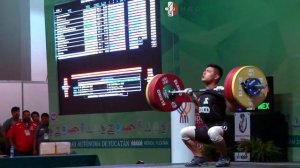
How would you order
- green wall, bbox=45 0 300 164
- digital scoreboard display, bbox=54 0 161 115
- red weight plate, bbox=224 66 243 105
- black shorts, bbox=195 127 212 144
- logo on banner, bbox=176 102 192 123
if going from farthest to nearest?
1. digital scoreboard display, bbox=54 0 161 115
2. logo on banner, bbox=176 102 192 123
3. green wall, bbox=45 0 300 164
4. black shorts, bbox=195 127 212 144
5. red weight plate, bbox=224 66 243 105

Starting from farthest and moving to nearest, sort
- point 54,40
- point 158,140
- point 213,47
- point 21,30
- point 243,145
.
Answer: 1. point 21,30
2. point 54,40
3. point 158,140
4. point 213,47
5. point 243,145

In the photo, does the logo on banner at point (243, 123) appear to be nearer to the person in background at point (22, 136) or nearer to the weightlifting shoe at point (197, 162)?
the weightlifting shoe at point (197, 162)

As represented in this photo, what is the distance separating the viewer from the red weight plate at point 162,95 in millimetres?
6848

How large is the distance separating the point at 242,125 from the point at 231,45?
144 cm

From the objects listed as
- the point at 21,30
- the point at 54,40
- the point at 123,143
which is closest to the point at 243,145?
the point at 123,143

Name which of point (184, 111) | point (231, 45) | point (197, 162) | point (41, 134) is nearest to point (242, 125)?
point (184, 111)

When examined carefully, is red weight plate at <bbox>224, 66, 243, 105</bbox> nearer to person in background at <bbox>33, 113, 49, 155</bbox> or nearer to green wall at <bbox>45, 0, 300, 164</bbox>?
green wall at <bbox>45, 0, 300, 164</bbox>

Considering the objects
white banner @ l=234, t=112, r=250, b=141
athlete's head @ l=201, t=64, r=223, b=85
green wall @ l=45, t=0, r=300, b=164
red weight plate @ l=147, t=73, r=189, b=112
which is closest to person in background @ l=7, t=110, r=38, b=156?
green wall @ l=45, t=0, r=300, b=164

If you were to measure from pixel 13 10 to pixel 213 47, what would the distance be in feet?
24.0

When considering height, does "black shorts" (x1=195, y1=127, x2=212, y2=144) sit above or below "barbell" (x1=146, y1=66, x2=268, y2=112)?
below

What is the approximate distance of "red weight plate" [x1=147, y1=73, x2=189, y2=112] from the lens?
22.5ft

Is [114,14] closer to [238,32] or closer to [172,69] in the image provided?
[172,69]

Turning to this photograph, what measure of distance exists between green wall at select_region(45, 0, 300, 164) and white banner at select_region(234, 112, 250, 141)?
56 centimetres

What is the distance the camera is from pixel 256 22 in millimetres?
9219
